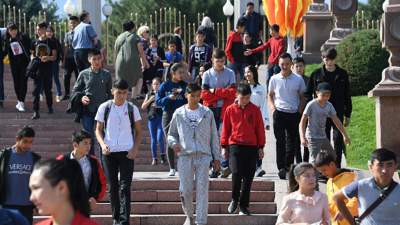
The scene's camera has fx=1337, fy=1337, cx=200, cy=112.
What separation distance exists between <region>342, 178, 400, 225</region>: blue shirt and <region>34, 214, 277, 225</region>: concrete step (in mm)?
5188

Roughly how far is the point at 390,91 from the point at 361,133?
323cm

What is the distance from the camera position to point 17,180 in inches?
507

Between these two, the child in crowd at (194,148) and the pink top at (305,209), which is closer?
the pink top at (305,209)

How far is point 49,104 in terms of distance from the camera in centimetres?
2175

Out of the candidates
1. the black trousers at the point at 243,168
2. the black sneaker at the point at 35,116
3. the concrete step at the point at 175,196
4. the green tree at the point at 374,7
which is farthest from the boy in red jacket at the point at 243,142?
the green tree at the point at 374,7

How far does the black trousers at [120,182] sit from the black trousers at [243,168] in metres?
1.26

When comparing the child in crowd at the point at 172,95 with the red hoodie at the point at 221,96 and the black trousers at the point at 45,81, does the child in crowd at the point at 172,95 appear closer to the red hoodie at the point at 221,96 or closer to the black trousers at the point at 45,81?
the red hoodie at the point at 221,96

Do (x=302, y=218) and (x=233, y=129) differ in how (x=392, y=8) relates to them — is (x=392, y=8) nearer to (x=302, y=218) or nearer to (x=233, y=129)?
(x=233, y=129)

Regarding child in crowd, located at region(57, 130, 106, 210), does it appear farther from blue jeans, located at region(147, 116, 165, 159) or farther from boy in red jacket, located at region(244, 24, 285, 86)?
boy in red jacket, located at region(244, 24, 285, 86)

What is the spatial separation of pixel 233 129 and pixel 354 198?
14.8ft

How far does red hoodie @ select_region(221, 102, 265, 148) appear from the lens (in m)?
15.4

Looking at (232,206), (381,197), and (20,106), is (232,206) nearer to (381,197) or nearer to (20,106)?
(381,197)

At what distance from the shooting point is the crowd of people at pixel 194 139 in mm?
10312

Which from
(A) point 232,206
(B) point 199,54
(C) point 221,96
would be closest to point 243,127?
(A) point 232,206
